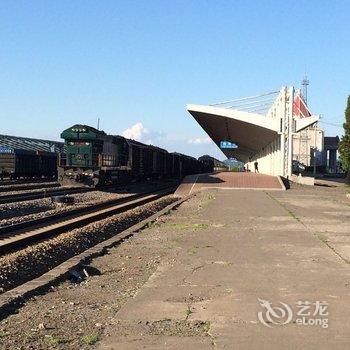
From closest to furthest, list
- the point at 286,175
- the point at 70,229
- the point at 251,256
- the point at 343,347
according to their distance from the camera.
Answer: the point at 343,347 → the point at 251,256 → the point at 70,229 → the point at 286,175

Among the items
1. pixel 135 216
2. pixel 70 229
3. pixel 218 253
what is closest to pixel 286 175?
pixel 135 216

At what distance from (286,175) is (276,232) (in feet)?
121

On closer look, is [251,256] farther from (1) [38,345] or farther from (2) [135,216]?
(2) [135,216]

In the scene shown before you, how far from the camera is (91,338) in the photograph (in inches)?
202

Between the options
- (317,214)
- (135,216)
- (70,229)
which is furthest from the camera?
(135,216)

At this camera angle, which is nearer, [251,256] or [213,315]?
[213,315]

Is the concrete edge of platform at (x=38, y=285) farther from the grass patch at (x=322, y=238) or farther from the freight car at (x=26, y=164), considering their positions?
the freight car at (x=26, y=164)

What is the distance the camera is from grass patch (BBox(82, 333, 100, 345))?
5023mm

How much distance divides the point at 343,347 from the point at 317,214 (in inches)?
550

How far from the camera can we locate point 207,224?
50.0 feet

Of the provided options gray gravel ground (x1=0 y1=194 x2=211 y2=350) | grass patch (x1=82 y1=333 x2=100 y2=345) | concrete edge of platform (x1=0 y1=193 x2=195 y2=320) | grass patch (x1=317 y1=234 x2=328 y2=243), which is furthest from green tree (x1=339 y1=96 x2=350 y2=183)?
grass patch (x1=82 y1=333 x2=100 y2=345)

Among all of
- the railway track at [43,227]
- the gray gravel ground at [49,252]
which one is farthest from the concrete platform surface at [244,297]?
the railway track at [43,227]

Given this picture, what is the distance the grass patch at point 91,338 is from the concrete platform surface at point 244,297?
0.13 metres

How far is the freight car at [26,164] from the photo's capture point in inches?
1960
